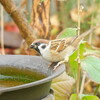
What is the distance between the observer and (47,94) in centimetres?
159

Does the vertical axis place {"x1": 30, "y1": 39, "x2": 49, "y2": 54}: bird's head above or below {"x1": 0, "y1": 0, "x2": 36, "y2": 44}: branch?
below

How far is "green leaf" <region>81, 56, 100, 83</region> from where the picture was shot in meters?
1.74

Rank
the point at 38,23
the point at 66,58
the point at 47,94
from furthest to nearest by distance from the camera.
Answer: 1. the point at 38,23
2. the point at 66,58
3. the point at 47,94

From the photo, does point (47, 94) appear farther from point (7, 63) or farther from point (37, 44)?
point (37, 44)

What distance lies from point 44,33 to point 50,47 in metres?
0.68

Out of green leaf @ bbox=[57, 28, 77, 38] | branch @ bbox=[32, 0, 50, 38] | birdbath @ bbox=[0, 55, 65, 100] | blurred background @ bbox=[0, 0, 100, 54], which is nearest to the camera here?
birdbath @ bbox=[0, 55, 65, 100]

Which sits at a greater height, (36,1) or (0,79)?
(36,1)

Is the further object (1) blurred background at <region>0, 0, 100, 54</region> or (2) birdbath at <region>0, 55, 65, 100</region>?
(1) blurred background at <region>0, 0, 100, 54</region>

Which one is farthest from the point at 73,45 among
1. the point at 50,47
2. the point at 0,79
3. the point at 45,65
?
the point at 0,79

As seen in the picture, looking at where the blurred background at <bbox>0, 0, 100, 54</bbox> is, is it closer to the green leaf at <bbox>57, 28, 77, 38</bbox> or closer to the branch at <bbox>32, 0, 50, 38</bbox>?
the branch at <bbox>32, 0, 50, 38</bbox>

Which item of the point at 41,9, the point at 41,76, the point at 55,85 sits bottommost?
the point at 55,85

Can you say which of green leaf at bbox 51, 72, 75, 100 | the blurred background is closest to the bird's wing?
green leaf at bbox 51, 72, 75, 100

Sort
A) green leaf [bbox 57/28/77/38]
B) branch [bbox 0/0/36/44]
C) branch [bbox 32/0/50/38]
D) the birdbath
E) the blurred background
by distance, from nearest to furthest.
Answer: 1. the birdbath
2. green leaf [bbox 57/28/77/38]
3. branch [bbox 0/0/36/44]
4. branch [bbox 32/0/50/38]
5. the blurred background

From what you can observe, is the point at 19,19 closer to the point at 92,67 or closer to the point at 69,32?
the point at 69,32
